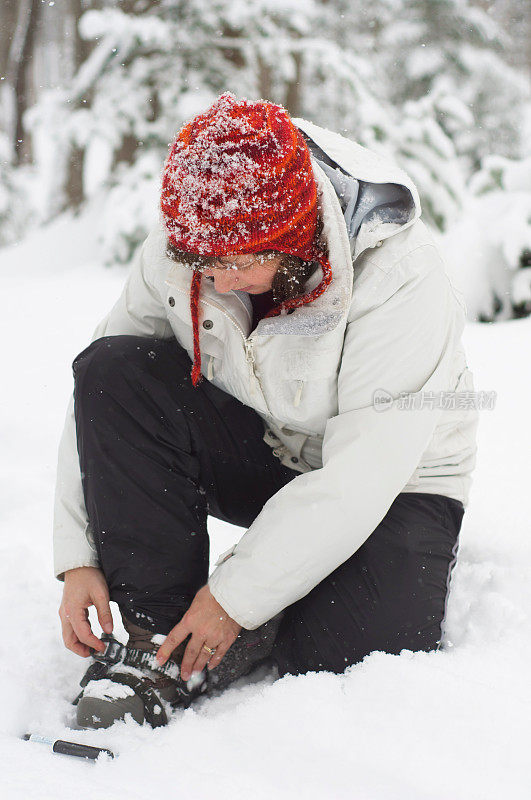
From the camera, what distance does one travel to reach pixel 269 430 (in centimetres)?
149

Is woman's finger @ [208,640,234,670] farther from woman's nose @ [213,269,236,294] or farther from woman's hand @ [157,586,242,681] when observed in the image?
woman's nose @ [213,269,236,294]

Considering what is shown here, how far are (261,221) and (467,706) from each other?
2.61 ft

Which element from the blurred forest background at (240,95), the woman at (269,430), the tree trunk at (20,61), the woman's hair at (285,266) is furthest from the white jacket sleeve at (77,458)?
the tree trunk at (20,61)

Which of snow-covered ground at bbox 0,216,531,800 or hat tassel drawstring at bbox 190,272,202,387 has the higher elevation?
hat tassel drawstring at bbox 190,272,202,387

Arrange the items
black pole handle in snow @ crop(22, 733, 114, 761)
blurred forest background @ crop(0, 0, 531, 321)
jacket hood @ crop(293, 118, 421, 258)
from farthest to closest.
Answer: blurred forest background @ crop(0, 0, 531, 321) < jacket hood @ crop(293, 118, 421, 258) < black pole handle in snow @ crop(22, 733, 114, 761)

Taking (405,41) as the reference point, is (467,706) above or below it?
below

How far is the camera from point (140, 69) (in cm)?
539

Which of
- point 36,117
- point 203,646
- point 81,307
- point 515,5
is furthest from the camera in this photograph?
point 515,5

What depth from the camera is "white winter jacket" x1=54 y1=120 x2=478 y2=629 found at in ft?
3.91

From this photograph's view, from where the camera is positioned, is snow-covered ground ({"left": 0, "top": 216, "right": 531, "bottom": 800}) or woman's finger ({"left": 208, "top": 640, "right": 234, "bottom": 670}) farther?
woman's finger ({"left": 208, "top": 640, "right": 234, "bottom": 670})

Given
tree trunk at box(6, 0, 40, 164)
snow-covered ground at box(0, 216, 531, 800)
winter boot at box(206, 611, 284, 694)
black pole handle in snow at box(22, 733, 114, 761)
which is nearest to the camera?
snow-covered ground at box(0, 216, 531, 800)

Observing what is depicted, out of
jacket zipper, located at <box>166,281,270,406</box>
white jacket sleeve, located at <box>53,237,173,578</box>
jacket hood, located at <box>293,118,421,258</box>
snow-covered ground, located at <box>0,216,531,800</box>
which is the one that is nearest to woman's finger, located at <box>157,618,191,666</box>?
snow-covered ground, located at <box>0,216,531,800</box>

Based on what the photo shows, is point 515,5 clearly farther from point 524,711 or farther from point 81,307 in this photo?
point 524,711

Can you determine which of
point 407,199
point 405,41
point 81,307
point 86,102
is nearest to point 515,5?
point 405,41
